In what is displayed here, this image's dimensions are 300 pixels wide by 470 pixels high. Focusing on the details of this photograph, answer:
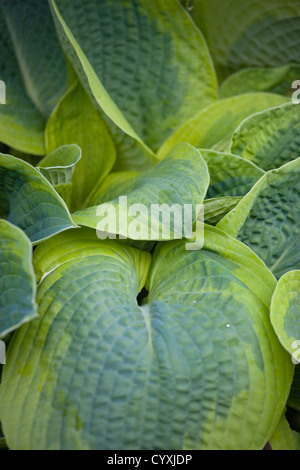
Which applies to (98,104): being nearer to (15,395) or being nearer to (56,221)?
(56,221)

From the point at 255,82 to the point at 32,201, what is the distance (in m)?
0.53

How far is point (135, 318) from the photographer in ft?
1.71

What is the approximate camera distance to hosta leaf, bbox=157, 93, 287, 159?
79cm

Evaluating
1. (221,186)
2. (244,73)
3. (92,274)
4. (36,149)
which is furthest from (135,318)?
(244,73)

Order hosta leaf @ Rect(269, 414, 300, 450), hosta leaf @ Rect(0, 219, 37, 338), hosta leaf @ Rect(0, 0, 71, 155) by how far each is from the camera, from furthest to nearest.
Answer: hosta leaf @ Rect(0, 0, 71, 155), hosta leaf @ Rect(269, 414, 300, 450), hosta leaf @ Rect(0, 219, 37, 338)

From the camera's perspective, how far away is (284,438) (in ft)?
1.86

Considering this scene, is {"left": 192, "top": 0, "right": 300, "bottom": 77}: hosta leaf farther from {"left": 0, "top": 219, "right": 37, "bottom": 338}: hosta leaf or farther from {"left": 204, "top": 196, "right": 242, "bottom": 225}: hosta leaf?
{"left": 0, "top": 219, "right": 37, "bottom": 338}: hosta leaf

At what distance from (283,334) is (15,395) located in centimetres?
27

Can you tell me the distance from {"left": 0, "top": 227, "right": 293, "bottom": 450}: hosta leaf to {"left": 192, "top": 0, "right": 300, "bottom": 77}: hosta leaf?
0.54 metres

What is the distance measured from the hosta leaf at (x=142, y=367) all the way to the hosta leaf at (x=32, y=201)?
0.05 m

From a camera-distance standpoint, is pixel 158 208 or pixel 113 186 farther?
pixel 113 186

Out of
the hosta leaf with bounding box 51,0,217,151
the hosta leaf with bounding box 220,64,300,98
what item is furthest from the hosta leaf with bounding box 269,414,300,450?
the hosta leaf with bounding box 220,64,300,98

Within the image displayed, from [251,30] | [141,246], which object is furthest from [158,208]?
[251,30]

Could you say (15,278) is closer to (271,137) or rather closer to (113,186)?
(113,186)
